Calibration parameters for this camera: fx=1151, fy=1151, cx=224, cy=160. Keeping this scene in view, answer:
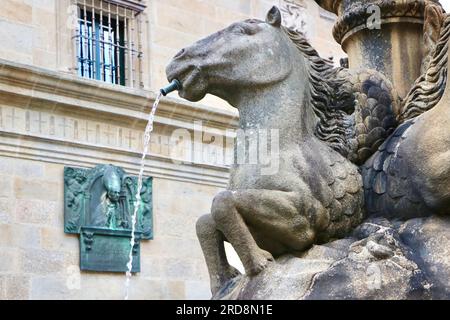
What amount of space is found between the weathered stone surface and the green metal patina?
26.7ft

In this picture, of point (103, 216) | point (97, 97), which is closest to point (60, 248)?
point (103, 216)

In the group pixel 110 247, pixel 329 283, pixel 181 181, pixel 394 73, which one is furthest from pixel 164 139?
pixel 329 283

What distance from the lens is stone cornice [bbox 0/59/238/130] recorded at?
11938 millimetres

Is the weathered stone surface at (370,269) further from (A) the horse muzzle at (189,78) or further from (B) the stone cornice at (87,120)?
(B) the stone cornice at (87,120)

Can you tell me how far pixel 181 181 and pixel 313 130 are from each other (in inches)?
349

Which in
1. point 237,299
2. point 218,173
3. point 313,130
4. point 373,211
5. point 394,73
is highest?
point 218,173

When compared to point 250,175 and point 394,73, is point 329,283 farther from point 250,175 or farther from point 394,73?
point 394,73

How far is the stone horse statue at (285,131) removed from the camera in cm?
409

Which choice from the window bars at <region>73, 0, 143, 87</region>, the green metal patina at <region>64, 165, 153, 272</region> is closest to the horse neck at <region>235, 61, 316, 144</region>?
the green metal patina at <region>64, 165, 153, 272</region>

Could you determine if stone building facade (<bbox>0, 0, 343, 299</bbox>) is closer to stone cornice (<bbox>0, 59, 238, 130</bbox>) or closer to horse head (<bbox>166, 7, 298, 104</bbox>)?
stone cornice (<bbox>0, 59, 238, 130</bbox>)

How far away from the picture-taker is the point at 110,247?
486 inches

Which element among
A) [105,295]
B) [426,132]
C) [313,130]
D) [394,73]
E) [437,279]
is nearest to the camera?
[437,279]

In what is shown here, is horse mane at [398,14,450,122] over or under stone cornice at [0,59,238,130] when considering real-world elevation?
under

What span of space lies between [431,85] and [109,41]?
370 inches
